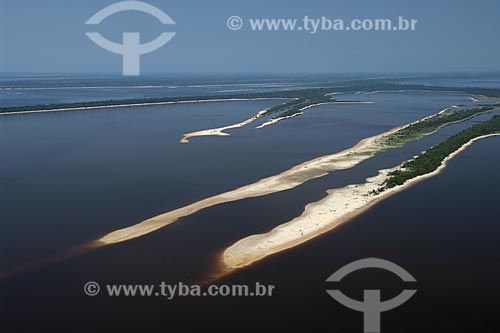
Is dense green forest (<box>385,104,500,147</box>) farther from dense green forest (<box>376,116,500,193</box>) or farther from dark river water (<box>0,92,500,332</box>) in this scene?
dark river water (<box>0,92,500,332</box>)

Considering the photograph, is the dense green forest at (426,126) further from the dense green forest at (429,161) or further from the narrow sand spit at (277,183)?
the dense green forest at (429,161)

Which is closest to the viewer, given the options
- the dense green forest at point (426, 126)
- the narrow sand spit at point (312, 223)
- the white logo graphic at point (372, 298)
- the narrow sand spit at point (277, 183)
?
the white logo graphic at point (372, 298)

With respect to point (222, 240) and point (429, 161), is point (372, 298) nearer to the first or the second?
point (222, 240)

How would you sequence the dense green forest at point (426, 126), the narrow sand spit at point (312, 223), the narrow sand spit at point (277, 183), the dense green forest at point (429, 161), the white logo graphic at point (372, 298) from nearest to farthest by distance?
the white logo graphic at point (372, 298), the narrow sand spit at point (312, 223), the narrow sand spit at point (277, 183), the dense green forest at point (429, 161), the dense green forest at point (426, 126)

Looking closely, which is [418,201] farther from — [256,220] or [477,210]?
[256,220]

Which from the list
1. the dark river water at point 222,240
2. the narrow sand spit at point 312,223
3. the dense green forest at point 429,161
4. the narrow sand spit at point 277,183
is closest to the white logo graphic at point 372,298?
the dark river water at point 222,240

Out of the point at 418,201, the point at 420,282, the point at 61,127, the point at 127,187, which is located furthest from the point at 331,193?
the point at 61,127
